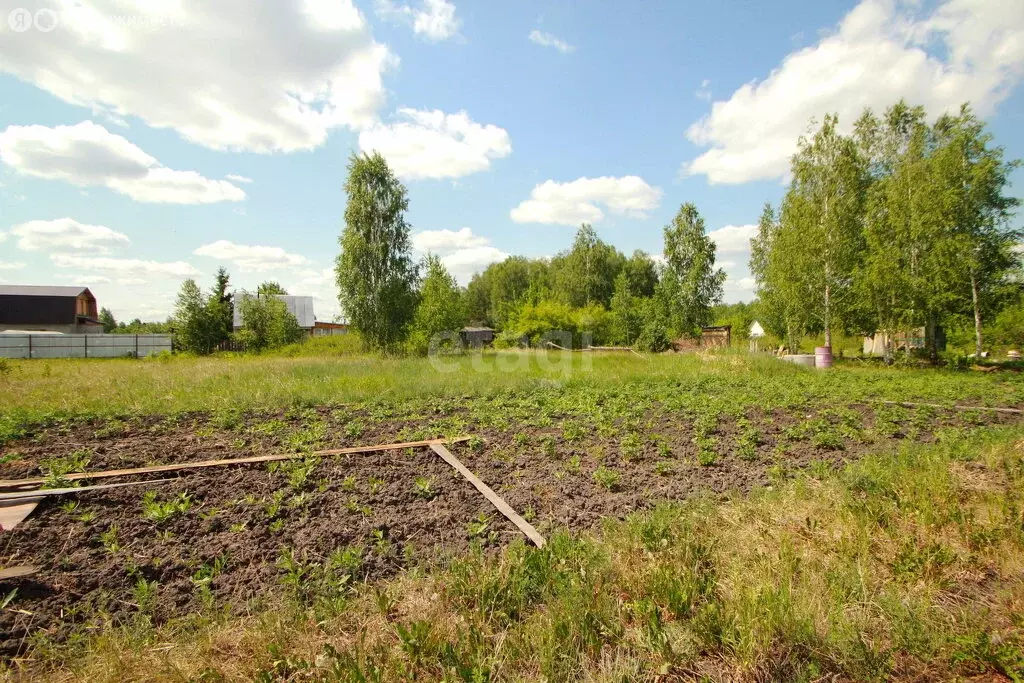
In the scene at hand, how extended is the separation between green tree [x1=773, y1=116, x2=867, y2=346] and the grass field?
15.6 meters

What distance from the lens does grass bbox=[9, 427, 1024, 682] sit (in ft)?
7.63

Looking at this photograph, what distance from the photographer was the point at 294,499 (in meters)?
4.30

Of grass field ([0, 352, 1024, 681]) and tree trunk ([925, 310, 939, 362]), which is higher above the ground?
tree trunk ([925, 310, 939, 362])

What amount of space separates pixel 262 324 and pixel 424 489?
3321 centimetres

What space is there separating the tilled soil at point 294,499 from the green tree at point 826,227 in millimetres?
14648

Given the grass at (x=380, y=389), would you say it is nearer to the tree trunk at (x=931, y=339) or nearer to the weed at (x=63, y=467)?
the weed at (x=63, y=467)

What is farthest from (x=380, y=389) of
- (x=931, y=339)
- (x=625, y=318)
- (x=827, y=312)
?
(x=625, y=318)

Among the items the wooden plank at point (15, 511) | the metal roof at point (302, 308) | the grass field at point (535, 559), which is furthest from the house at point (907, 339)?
the metal roof at point (302, 308)

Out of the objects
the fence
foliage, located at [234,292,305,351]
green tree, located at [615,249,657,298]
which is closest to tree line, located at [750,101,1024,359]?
green tree, located at [615,249,657,298]

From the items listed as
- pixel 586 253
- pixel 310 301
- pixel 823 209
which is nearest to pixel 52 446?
pixel 823 209

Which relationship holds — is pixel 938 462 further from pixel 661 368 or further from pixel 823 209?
pixel 823 209

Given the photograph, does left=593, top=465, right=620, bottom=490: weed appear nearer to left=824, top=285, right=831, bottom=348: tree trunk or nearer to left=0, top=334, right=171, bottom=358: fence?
left=824, top=285, right=831, bottom=348: tree trunk

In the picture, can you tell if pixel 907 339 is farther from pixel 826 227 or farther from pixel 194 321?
pixel 194 321

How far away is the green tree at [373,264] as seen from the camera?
87.5 feet
